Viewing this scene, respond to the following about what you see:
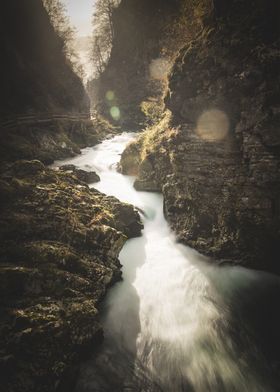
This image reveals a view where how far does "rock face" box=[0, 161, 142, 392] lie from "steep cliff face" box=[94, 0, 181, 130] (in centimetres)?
2862

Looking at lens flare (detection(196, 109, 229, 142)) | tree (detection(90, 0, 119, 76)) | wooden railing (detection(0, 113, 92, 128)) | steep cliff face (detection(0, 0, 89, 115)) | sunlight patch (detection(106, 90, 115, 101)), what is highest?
tree (detection(90, 0, 119, 76))

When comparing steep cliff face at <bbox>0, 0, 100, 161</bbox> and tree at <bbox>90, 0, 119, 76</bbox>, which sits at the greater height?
tree at <bbox>90, 0, 119, 76</bbox>

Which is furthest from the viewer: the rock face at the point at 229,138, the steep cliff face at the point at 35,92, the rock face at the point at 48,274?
the steep cliff face at the point at 35,92

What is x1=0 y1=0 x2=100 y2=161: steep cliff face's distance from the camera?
18.3m

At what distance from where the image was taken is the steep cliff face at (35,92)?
59.9ft

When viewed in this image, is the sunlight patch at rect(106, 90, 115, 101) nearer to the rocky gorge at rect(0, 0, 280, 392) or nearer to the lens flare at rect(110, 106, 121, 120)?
the lens flare at rect(110, 106, 121, 120)

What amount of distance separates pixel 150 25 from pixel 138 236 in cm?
3717

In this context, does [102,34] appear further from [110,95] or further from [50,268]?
[50,268]

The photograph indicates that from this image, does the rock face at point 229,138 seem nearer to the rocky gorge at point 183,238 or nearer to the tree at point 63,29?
the rocky gorge at point 183,238

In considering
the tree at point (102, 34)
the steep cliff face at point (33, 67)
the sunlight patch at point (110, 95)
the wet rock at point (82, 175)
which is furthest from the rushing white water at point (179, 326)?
the tree at point (102, 34)

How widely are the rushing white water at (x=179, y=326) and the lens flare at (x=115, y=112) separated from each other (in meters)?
34.9

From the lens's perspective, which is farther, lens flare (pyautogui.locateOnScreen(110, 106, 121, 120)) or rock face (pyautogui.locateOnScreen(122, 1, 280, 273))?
lens flare (pyautogui.locateOnScreen(110, 106, 121, 120))

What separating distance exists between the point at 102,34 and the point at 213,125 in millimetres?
44839

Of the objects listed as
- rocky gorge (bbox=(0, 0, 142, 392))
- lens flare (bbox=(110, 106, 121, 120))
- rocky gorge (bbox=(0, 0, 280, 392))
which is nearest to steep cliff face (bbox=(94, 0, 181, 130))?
lens flare (bbox=(110, 106, 121, 120))
